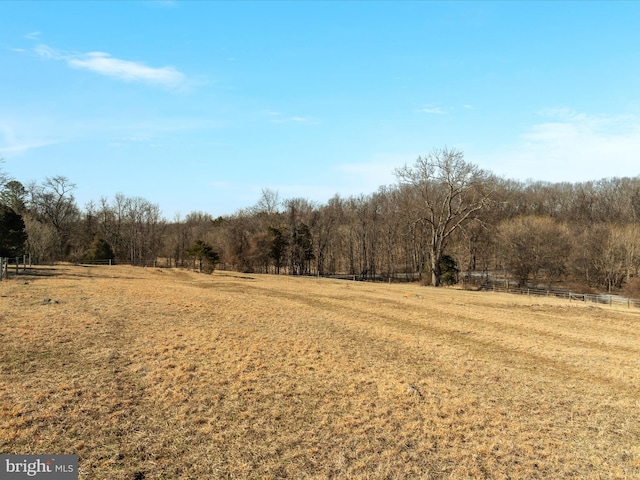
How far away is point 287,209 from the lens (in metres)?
88.7

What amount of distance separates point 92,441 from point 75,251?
8362cm

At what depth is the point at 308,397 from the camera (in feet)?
35.7

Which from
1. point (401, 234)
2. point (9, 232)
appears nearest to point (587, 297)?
point (401, 234)

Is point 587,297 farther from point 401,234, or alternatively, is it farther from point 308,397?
point 308,397

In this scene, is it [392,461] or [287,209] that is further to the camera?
[287,209]

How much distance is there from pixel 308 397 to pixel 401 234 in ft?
183

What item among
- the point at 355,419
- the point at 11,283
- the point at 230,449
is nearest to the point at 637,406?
the point at 355,419

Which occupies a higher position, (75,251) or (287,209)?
(287,209)

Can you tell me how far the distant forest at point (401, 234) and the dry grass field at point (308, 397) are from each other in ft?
118

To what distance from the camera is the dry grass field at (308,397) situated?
7.62 metres

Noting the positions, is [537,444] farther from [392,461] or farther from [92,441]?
[92,441]

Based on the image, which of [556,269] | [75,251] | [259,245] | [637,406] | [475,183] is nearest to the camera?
[637,406]

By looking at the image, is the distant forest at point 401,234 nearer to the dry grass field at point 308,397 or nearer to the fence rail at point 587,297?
the fence rail at point 587,297

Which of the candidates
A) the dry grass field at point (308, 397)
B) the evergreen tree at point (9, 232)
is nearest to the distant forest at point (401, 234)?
the evergreen tree at point (9, 232)
